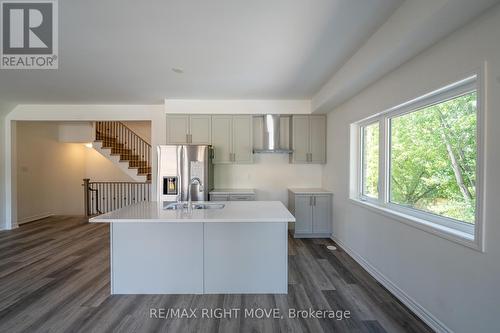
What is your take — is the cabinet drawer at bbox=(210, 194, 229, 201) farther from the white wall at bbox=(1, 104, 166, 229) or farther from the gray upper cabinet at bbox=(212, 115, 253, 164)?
the white wall at bbox=(1, 104, 166, 229)

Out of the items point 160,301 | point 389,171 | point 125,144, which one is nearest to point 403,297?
point 389,171

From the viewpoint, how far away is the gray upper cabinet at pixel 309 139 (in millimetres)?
4414

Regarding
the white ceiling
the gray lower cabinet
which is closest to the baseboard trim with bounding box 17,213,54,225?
the white ceiling

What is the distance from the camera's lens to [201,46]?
2342 mm

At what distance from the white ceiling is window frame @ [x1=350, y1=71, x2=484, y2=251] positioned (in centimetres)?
83

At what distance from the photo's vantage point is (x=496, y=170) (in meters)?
1.41

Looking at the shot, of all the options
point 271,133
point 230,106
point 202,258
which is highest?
point 230,106

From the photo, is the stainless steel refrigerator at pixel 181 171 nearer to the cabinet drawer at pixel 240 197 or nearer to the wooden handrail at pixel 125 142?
the cabinet drawer at pixel 240 197

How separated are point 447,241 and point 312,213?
95.1 inches

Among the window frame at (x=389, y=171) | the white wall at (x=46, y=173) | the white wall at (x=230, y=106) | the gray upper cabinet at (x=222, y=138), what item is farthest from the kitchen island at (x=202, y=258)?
the white wall at (x=46, y=173)

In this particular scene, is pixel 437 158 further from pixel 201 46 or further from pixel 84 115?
Answer: pixel 84 115

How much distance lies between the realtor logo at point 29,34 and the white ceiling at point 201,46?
9 centimetres

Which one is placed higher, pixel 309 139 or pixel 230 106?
pixel 230 106

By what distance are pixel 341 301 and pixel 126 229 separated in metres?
2.37
